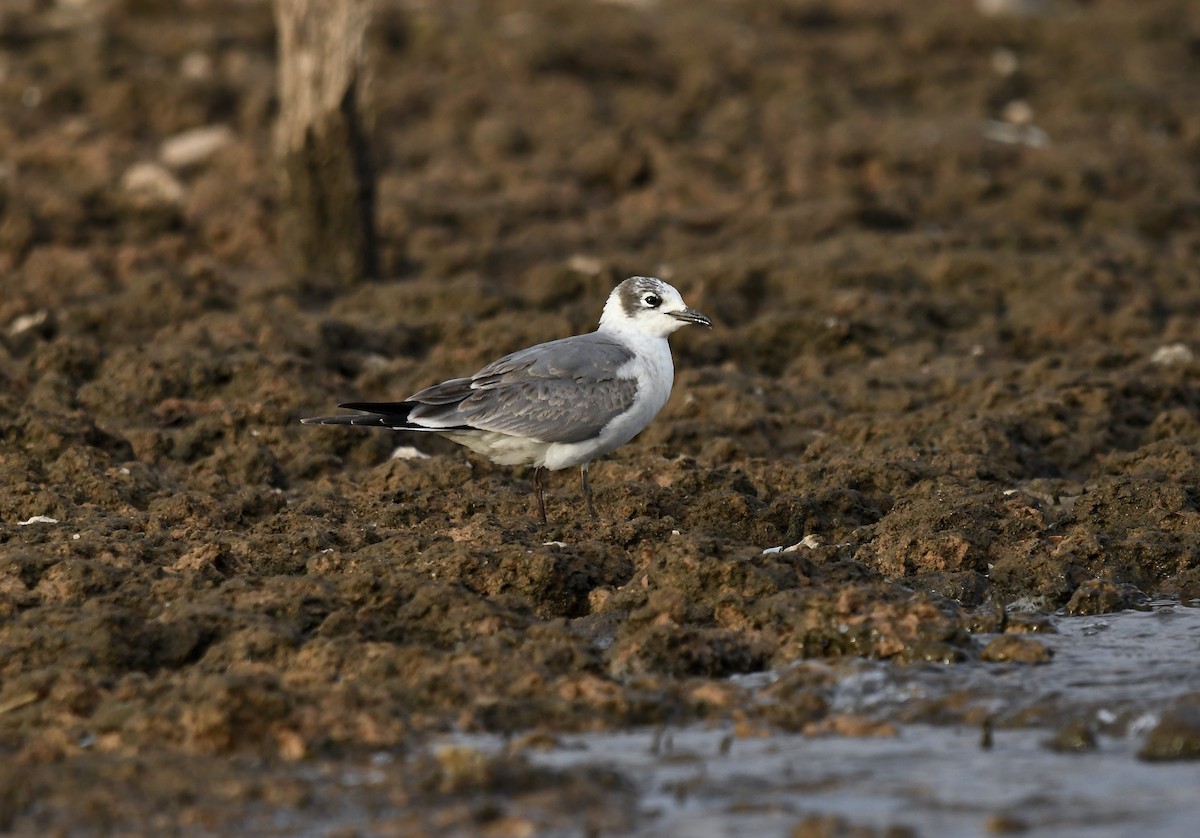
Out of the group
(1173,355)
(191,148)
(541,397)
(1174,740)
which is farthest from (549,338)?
(1174,740)

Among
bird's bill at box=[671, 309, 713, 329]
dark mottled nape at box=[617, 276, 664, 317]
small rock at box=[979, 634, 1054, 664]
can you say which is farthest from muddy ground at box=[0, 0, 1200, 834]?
dark mottled nape at box=[617, 276, 664, 317]

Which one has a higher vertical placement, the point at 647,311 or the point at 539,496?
the point at 647,311

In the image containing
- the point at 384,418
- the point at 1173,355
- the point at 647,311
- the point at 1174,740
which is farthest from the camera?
the point at 1173,355

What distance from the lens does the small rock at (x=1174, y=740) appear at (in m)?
5.59

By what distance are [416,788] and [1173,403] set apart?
5848 mm

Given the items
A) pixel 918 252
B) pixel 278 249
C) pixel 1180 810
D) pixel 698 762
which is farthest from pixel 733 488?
pixel 278 249

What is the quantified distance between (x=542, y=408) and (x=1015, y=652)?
2.58 m

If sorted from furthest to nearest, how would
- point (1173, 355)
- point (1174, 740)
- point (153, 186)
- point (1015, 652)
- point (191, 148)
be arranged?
point (191, 148)
point (153, 186)
point (1173, 355)
point (1015, 652)
point (1174, 740)

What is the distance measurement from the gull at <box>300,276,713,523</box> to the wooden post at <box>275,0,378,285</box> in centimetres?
402

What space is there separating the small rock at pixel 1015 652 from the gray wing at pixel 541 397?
7.56ft

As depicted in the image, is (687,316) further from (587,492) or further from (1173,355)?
(1173,355)

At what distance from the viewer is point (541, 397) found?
8.09 m

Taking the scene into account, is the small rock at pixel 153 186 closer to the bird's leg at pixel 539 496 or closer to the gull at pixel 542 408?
the gull at pixel 542 408

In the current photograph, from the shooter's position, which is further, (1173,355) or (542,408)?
(1173,355)
